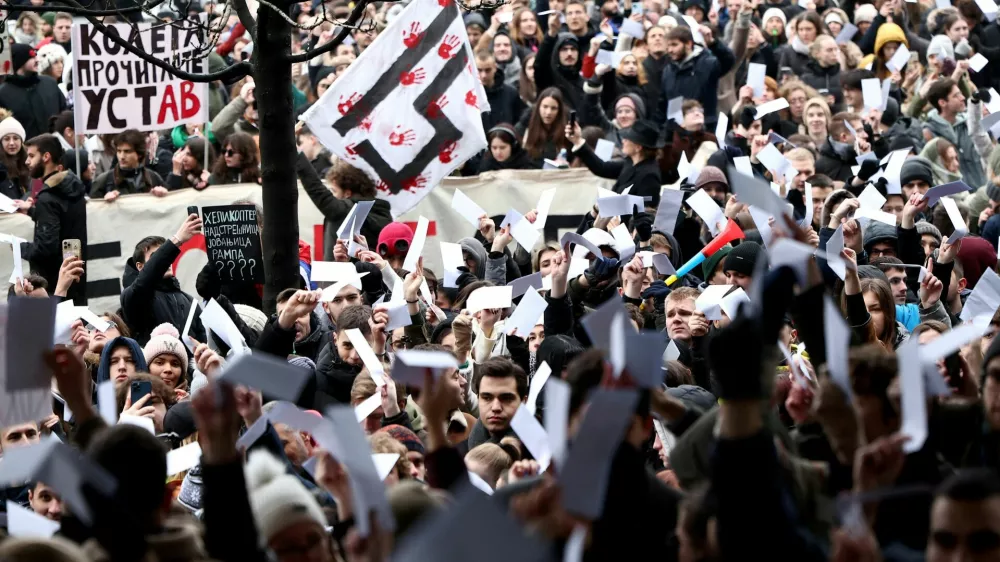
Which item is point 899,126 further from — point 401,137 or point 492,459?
point 492,459

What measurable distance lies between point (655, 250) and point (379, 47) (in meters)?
2.24

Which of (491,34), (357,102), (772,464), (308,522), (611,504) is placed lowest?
(491,34)

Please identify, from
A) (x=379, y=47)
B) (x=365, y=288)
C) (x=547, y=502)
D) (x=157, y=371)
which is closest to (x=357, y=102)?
(x=379, y=47)

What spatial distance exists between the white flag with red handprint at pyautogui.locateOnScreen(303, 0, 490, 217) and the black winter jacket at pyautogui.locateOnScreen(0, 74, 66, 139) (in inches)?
202

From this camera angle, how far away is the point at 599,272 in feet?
30.2

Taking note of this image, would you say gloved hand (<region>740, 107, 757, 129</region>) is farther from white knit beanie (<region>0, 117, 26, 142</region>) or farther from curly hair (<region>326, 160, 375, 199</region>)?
white knit beanie (<region>0, 117, 26, 142</region>)

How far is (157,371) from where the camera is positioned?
810 centimetres

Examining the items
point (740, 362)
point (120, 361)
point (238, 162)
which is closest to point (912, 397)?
point (740, 362)

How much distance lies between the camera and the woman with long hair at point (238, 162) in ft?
40.3

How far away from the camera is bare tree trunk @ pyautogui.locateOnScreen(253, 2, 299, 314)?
8.55 metres

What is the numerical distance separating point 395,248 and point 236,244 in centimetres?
113

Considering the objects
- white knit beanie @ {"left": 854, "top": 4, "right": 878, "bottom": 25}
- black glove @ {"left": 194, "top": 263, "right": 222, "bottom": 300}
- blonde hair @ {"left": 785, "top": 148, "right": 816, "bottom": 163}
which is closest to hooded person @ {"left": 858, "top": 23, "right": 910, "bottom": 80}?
white knit beanie @ {"left": 854, "top": 4, "right": 878, "bottom": 25}

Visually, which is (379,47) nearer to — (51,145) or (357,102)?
(357,102)

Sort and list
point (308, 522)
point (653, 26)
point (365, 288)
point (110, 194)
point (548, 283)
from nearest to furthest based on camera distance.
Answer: point (308, 522) < point (548, 283) < point (365, 288) < point (110, 194) < point (653, 26)
